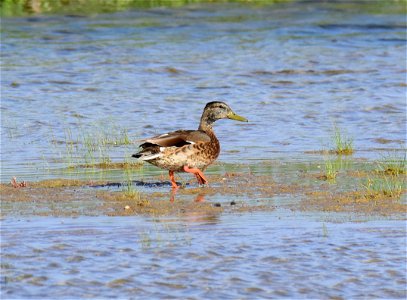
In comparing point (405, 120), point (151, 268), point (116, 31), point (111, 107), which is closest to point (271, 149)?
point (405, 120)

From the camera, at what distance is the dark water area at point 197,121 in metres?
7.47

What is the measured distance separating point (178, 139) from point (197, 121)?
16.3 ft

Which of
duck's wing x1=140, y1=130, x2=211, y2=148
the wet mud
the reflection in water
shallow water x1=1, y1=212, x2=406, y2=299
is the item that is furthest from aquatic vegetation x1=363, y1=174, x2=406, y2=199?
duck's wing x1=140, y1=130, x2=211, y2=148

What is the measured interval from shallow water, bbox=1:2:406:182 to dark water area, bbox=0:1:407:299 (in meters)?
0.05

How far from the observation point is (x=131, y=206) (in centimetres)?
968

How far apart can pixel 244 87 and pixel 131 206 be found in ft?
33.8

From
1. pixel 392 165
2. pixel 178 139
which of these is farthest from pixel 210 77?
pixel 178 139

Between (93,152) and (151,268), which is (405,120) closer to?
(93,152)

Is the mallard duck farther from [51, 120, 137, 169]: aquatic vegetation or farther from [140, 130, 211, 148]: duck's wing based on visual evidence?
[51, 120, 137, 169]: aquatic vegetation

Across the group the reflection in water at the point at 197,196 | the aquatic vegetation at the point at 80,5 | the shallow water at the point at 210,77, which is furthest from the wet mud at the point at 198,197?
the aquatic vegetation at the point at 80,5

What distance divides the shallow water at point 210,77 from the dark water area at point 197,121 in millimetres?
49

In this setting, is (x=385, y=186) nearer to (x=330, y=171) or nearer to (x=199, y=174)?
(x=330, y=171)

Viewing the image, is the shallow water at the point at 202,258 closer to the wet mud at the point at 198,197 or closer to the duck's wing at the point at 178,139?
the wet mud at the point at 198,197

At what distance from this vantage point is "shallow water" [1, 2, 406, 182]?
14609 millimetres
